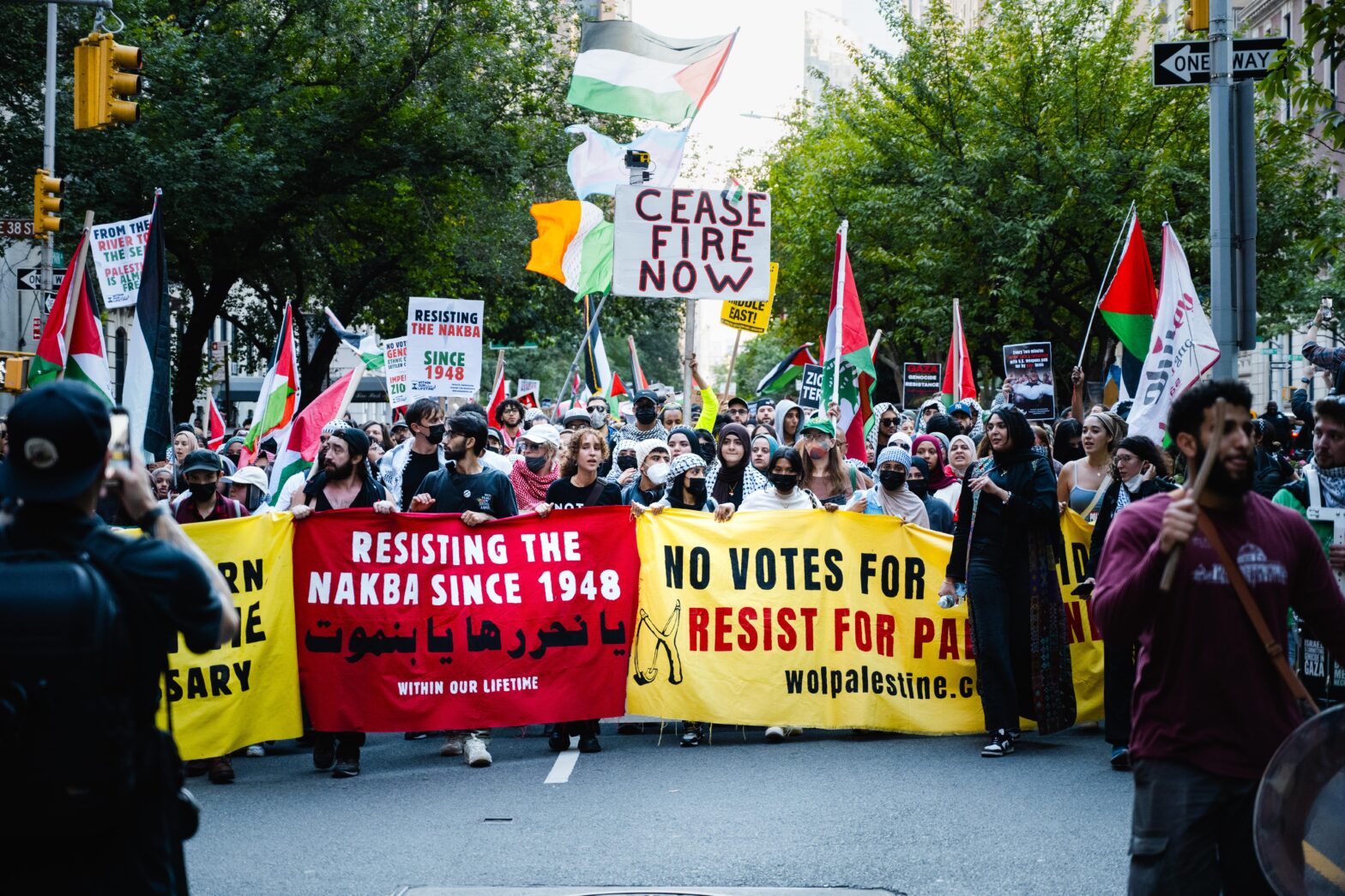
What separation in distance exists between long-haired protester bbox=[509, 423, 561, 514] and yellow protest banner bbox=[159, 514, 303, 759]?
3.36 m

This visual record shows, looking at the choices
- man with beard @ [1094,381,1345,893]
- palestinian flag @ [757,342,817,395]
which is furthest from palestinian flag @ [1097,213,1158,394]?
palestinian flag @ [757,342,817,395]

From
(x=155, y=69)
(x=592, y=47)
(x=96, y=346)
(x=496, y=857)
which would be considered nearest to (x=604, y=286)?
(x=592, y=47)

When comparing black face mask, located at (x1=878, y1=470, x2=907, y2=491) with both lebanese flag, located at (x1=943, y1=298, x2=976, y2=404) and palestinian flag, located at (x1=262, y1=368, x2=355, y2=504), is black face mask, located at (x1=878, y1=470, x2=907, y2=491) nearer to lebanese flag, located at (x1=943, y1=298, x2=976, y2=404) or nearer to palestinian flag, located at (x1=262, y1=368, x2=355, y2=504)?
palestinian flag, located at (x1=262, y1=368, x2=355, y2=504)

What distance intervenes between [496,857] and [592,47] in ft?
32.1

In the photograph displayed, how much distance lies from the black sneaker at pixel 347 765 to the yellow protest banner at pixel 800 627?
1.62 meters

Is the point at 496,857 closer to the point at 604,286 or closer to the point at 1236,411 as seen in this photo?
the point at 1236,411

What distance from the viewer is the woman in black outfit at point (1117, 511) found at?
829cm

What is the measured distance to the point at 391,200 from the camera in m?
30.6

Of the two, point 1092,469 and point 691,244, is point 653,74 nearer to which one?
point 691,244

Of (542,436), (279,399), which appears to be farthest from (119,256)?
(542,436)

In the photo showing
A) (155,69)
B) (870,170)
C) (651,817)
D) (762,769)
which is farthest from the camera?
(870,170)

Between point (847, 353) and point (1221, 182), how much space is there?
162 inches

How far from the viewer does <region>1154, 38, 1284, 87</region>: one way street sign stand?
32.2 feet

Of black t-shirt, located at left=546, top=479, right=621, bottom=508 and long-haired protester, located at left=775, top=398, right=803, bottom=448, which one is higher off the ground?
long-haired protester, located at left=775, top=398, right=803, bottom=448
